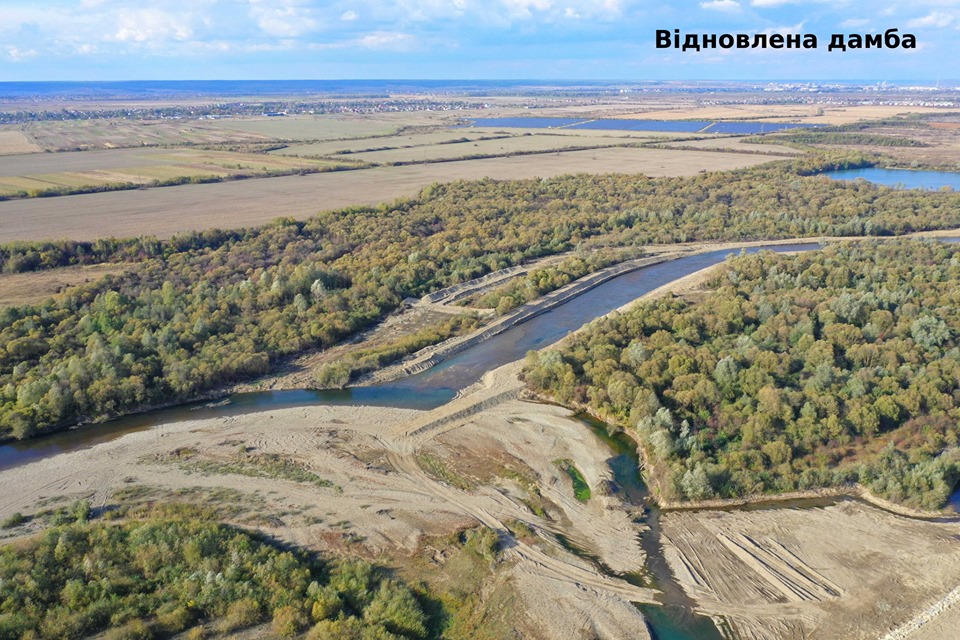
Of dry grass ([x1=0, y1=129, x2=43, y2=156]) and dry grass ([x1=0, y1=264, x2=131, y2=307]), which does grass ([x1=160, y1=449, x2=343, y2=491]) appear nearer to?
dry grass ([x1=0, y1=264, x2=131, y2=307])

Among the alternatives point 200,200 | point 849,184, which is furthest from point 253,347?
point 849,184

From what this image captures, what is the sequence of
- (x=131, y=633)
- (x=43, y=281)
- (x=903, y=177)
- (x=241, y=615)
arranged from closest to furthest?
(x=131, y=633), (x=241, y=615), (x=43, y=281), (x=903, y=177)

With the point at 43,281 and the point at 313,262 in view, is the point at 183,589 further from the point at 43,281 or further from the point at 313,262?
the point at 43,281

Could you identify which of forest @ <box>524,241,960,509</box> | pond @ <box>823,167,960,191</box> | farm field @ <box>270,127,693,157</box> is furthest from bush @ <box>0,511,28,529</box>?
pond @ <box>823,167,960,191</box>

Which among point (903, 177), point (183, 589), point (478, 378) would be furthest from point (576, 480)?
point (903, 177)

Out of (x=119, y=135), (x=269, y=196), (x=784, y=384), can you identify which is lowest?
(x=784, y=384)
